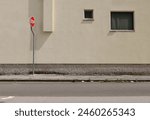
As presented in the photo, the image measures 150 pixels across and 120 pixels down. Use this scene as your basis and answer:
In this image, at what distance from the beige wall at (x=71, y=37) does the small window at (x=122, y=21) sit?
363mm

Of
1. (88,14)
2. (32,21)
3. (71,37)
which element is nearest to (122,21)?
(88,14)

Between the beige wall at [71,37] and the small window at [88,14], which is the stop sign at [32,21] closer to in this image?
the beige wall at [71,37]

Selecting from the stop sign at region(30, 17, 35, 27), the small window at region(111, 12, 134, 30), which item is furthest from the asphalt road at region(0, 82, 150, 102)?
the small window at region(111, 12, 134, 30)

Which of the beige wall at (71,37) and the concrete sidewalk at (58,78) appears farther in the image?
the beige wall at (71,37)

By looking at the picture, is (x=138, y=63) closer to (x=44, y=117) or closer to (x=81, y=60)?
(x=81, y=60)

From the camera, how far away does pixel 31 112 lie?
17.3 feet

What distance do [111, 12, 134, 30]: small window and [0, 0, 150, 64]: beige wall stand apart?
1.19 ft

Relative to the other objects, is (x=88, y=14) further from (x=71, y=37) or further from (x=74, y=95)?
(x=74, y=95)

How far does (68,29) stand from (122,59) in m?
3.46

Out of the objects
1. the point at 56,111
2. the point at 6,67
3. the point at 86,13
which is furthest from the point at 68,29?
the point at 56,111

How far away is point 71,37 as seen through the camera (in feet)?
67.5

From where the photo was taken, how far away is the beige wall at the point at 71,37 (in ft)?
67.1

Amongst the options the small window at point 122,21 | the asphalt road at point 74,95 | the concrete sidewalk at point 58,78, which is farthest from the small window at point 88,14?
the asphalt road at point 74,95

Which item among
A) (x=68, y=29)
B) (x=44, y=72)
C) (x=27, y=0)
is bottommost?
(x=44, y=72)
